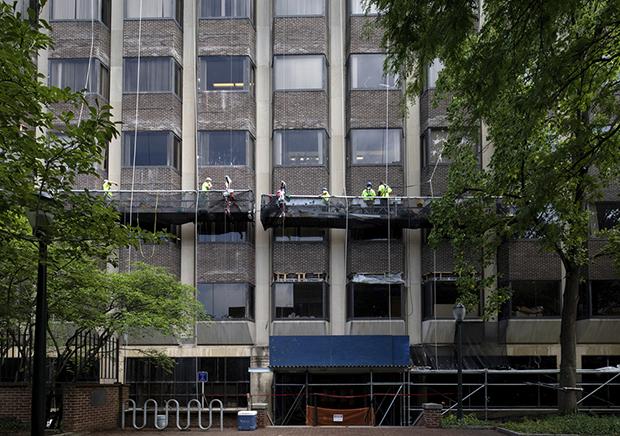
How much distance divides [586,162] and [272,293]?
21.3m

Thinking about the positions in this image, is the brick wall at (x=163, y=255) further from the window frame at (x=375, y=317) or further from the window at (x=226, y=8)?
the window at (x=226, y=8)

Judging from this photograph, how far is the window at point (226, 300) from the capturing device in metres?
32.3

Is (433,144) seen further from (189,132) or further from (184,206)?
(184,206)

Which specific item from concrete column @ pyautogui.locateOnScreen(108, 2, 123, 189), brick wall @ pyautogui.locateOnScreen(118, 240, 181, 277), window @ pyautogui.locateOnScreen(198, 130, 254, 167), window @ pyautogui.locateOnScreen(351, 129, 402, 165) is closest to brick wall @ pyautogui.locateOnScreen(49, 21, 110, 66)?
concrete column @ pyautogui.locateOnScreen(108, 2, 123, 189)

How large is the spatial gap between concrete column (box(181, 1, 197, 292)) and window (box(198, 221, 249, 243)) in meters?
0.51

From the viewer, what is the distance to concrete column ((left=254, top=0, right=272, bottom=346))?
33.1 meters

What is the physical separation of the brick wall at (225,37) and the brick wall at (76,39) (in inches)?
168

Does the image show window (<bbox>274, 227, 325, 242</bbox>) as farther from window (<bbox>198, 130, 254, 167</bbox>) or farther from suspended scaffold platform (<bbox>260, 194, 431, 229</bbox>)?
window (<bbox>198, 130, 254, 167</bbox>)

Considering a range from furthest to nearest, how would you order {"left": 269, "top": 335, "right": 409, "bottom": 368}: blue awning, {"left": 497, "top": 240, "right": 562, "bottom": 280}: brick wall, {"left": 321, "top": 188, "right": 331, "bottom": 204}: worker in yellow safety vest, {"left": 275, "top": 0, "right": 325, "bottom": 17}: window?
Result: {"left": 275, "top": 0, "right": 325, "bottom": 17}: window, {"left": 321, "top": 188, "right": 331, "bottom": 204}: worker in yellow safety vest, {"left": 497, "top": 240, "right": 562, "bottom": 280}: brick wall, {"left": 269, "top": 335, "right": 409, "bottom": 368}: blue awning

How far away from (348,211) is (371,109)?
4.89 m

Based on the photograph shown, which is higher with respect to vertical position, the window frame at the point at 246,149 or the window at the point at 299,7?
the window at the point at 299,7

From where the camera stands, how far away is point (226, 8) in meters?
34.3

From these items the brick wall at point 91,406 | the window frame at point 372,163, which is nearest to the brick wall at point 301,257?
the window frame at point 372,163

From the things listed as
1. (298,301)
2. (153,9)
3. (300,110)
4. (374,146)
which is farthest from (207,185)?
(153,9)
